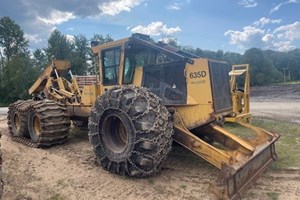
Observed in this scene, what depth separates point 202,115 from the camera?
5.93 meters

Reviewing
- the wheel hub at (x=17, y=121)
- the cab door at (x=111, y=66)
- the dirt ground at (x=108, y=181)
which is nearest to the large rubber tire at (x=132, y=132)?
the dirt ground at (x=108, y=181)

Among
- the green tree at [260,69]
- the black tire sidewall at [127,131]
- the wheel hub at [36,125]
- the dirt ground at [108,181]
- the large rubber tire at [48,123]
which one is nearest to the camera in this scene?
the dirt ground at [108,181]

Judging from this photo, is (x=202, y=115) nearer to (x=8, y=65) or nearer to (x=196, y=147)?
(x=196, y=147)

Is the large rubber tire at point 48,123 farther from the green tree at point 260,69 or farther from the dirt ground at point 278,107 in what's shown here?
the green tree at point 260,69

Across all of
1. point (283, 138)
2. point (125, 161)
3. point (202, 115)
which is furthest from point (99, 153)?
point (283, 138)

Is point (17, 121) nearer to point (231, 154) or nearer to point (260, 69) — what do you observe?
point (231, 154)

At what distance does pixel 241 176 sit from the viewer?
491cm

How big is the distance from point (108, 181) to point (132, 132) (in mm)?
906

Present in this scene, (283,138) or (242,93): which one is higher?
(242,93)

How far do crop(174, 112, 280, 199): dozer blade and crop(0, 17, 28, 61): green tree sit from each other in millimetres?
51571

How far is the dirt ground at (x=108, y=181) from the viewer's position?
16.4ft

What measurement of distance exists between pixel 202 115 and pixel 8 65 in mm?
40899

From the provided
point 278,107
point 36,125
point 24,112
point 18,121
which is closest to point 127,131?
point 36,125

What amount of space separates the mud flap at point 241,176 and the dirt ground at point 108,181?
166 mm
